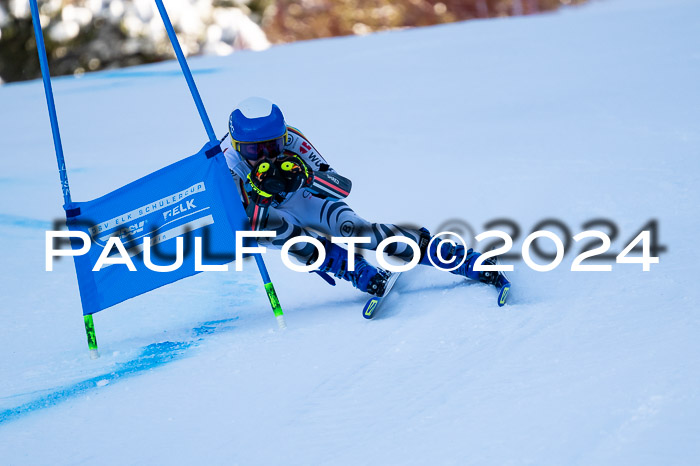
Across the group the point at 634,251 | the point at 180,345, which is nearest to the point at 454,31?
the point at 634,251

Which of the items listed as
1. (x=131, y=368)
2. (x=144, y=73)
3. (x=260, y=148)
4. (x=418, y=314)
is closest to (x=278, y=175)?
(x=260, y=148)

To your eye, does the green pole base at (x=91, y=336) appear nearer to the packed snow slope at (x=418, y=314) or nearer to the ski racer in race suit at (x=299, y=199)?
the packed snow slope at (x=418, y=314)

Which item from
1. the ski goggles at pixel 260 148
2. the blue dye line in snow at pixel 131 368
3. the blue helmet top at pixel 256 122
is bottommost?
the blue dye line in snow at pixel 131 368

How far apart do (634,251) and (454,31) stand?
6.24 m

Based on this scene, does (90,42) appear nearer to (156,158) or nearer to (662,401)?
(156,158)

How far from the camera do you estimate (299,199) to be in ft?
11.4

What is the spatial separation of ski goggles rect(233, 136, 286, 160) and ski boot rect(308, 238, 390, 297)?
1.46 feet

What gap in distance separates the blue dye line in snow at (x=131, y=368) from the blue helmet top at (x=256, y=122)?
839 mm

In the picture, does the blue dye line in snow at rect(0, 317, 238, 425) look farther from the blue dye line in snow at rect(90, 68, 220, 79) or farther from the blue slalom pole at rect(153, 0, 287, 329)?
the blue dye line in snow at rect(90, 68, 220, 79)

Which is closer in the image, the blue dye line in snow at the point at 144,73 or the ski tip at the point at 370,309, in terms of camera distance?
the ski tip at the point at 370,309

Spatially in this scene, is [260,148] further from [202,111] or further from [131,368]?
[131,368]

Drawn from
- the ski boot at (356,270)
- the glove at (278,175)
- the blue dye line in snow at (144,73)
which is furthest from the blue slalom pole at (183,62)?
the blue dye line in snow at (144,73)

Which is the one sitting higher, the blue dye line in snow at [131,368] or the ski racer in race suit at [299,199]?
the ski racer in race suit at [299,199]

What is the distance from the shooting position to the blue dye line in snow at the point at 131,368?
2.80m
